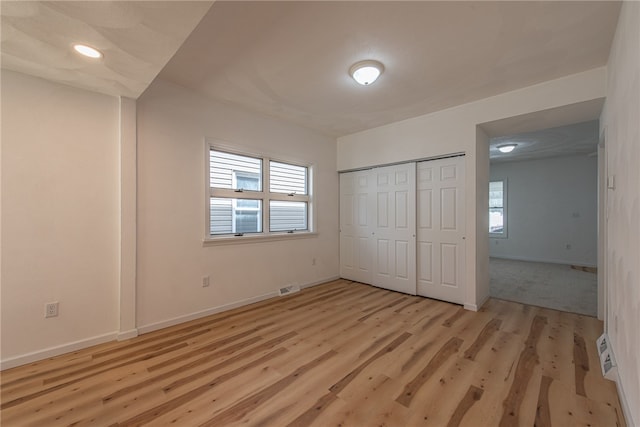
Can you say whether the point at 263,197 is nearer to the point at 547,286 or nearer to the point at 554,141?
the point at 547,286

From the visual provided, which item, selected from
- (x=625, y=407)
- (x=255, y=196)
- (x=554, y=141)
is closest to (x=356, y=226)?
(x=255, y=196)

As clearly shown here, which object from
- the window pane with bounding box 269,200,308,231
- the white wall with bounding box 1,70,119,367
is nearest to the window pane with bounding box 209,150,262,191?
the window pane with bounding box 269,200,308,231

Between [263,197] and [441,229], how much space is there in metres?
2.69

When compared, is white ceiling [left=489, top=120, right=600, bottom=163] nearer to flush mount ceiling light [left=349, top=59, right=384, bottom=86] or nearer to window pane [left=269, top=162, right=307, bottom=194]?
flush mount ceiling light [left=349, top=59, right=384, bottom=86]

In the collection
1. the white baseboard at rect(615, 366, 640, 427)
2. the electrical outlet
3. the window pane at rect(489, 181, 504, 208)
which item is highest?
the window pane at rect(489, 181, 504, 208)

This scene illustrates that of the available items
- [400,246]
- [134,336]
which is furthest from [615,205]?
[134,336]

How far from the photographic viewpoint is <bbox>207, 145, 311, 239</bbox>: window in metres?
3.48

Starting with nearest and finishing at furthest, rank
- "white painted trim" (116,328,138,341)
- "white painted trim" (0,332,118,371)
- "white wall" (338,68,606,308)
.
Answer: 1. "white painted trim" (0,332,118,371)
2. "white painted trim" (116,328,138,341)
3. "white wall" (338,68,606,308)

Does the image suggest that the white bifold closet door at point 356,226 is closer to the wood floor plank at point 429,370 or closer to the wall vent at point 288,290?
the wall vent at point 288,290

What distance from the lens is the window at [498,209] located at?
24.0 ft

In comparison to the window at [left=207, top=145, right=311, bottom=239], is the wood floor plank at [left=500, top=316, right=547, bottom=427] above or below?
below

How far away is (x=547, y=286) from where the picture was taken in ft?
14.8

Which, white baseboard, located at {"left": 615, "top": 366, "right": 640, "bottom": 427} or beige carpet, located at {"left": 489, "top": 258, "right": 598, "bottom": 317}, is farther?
beige carpet, located at {"left": 489, "top": 258, "right": 598, "bottom": 317}

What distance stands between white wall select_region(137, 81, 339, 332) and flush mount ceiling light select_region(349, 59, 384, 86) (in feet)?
5.74
